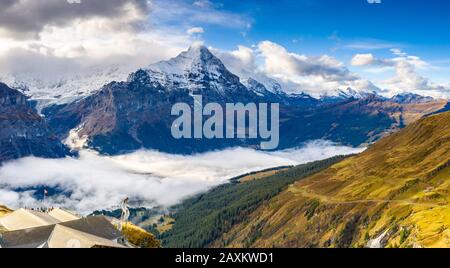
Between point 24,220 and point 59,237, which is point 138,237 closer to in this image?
point 24,220

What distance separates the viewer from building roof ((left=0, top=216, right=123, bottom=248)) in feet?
329

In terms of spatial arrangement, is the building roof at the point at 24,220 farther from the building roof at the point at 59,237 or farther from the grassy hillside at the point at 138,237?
the grassy hillside at the point at 138,237

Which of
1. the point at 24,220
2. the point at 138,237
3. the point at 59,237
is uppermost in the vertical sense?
the point at 59,237

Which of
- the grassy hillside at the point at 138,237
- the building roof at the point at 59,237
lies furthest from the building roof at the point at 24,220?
the grassy hillside at the point at 138,237

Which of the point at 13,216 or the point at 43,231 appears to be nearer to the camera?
the point at 43,231

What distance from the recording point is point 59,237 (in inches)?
4008

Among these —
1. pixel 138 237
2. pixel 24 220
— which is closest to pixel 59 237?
pixel 24 220
